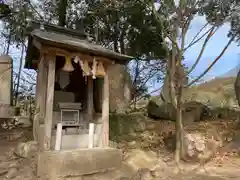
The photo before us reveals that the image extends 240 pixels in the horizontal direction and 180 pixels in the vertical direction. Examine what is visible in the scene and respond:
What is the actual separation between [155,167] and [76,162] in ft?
6.80

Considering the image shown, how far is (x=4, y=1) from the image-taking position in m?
9.45

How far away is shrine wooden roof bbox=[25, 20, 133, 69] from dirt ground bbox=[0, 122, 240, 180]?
2672 millimetres

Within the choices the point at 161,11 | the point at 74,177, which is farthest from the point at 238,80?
the point at 74,177

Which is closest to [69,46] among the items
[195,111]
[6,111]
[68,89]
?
[68,89]

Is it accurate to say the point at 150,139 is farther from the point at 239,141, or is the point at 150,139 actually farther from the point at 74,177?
the point at 74,177

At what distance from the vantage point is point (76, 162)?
5.27 m

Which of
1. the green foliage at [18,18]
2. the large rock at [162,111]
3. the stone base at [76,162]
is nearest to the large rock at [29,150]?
the stone base at [76,162]

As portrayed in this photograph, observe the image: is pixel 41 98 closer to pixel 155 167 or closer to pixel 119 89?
pixel 155 167

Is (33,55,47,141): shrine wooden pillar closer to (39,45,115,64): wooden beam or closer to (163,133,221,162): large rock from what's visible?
(39,45,115,64): wooden beam

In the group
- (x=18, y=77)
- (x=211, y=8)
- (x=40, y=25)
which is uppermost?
(x=211, y=8)

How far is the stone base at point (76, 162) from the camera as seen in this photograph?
499 centimetres

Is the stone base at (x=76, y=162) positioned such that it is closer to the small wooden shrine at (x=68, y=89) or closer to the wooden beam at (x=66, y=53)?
the small wooden shrine at (x=68, y=89)

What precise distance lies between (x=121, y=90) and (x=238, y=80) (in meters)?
4.83

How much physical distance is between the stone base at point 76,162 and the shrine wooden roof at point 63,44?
2.28 meters
